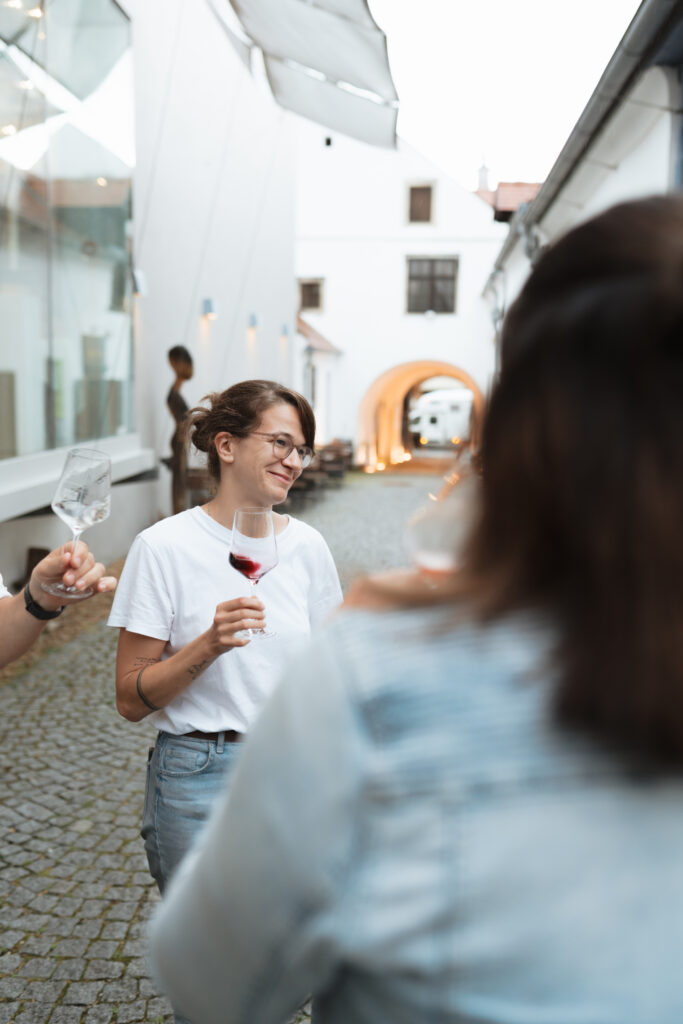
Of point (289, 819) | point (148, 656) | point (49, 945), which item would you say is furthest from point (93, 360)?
point (289, 819)

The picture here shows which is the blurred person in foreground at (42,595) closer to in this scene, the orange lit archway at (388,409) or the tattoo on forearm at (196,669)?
the tattoo on forearm at (196,669)

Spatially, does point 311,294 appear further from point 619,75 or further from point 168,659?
point 168,659

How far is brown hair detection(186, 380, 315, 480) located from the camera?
2.08 metres

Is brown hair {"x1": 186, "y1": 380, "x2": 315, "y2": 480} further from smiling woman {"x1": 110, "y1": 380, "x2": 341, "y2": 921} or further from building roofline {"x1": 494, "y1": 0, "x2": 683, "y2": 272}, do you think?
building roofline {"x1": 494, "y1": 0, "x2": 683, "y2": 272}

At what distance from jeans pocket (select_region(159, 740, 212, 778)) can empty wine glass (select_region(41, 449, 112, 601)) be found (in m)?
0.38

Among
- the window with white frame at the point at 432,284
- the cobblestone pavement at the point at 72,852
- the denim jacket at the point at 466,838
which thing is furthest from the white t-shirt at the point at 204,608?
the window with white frame at the point at 432,284

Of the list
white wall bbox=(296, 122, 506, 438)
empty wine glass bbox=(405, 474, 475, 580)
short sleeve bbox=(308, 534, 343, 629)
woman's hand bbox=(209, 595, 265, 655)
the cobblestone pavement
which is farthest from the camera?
white wall bbox=(296, 122, 506, 438)

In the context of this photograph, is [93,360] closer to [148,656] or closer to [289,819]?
[148,656]

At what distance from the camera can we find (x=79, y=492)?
5.90ft

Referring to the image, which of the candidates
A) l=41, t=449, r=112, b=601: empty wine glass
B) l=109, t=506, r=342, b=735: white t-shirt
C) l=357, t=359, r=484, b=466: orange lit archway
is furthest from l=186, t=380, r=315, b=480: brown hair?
l=357, t=359, r=484, b=466: orange lit archway

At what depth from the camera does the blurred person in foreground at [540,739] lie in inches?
24.3

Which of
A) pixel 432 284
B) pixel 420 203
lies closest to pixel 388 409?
pixel 432 284

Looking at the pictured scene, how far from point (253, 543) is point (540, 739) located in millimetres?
1187

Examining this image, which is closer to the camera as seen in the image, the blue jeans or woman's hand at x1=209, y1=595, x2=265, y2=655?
woman's hand at x1=209, y1=595, x2=265, y2=655
